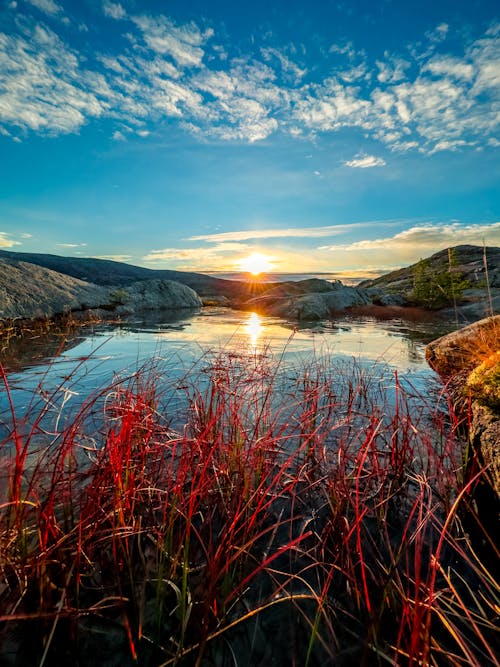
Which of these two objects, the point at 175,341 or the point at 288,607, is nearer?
the point at 288,607

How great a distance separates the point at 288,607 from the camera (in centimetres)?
144

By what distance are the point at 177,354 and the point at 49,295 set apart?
22.3 ft

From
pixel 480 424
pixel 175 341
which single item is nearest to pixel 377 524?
pixel 480 424

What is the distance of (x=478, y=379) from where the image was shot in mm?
2906

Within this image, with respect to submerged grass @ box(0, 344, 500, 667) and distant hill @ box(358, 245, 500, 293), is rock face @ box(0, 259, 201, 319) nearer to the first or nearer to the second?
submerged grass @ box(0, 344, 500, 667)

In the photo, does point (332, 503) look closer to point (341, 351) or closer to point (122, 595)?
point (122, 595)

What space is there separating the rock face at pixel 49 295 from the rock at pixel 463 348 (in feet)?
31.4

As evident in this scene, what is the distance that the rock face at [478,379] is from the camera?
2107 mm

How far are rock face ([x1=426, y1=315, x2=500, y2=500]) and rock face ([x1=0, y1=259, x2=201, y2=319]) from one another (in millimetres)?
9593

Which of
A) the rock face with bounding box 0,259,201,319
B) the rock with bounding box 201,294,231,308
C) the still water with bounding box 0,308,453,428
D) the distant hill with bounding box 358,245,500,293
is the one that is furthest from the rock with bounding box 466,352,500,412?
the distant hill with bounding box 358,245,500,293

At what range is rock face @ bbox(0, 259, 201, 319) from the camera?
29.3 feet

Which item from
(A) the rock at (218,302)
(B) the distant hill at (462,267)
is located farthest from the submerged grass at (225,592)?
(B) the distant hill at (462,267)

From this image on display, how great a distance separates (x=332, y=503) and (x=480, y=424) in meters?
1.25

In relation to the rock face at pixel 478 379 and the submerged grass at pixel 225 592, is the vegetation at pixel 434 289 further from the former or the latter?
the submerged grass at pixel 225 592
